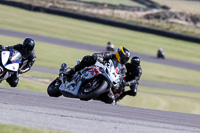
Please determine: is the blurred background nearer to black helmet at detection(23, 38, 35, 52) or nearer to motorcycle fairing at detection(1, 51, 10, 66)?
black helmet at detection(23, 38, 35, 52)

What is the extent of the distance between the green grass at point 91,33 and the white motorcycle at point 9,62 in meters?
21.9

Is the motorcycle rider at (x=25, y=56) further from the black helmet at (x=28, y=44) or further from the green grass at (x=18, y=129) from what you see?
the green grass at (x=18, y=129)

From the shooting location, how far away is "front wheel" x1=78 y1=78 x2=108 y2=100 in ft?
27.0

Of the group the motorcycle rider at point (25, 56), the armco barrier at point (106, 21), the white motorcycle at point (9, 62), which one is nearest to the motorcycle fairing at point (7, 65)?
the white motorcycle at point (9, 62)

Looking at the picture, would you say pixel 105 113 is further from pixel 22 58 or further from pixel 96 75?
pixel 22 58

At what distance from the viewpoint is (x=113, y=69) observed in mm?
8875

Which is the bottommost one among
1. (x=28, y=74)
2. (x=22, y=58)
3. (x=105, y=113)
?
(x=28, y=74)

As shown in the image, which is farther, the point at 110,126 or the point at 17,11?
the point at 17,11

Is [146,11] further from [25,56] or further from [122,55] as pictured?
[122,55]

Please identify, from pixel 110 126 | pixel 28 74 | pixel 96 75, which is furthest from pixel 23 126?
pixel 28 74

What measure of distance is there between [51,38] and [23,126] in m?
26.4

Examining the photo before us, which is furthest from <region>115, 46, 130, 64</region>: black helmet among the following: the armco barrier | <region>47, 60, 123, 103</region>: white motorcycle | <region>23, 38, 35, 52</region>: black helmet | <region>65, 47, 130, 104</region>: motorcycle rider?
the armco barrier

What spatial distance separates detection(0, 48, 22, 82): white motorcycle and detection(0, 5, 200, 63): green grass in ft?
71.8

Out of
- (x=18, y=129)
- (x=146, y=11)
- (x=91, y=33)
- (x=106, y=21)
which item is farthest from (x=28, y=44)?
(x=146, y=11)
